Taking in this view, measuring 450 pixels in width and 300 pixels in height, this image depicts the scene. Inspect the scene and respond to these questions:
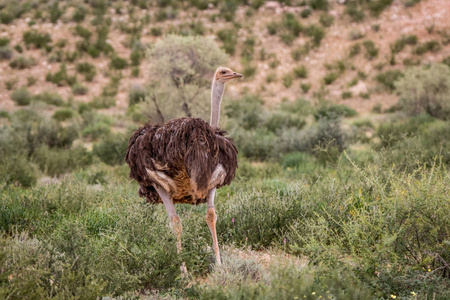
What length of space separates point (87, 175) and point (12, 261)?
5.77 metres

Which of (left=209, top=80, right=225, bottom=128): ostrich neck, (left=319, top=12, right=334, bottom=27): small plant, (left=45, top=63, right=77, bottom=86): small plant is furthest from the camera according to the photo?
(left=319, top=12, right=334, bottom=27): small plant

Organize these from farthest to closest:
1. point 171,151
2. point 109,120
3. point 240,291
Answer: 1. point 109,120
2. point 171,151
3. point 240,291

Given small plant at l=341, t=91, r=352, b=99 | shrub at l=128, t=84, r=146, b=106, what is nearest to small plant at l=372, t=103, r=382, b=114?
small plant at l=341, t=91, r=352, b=99

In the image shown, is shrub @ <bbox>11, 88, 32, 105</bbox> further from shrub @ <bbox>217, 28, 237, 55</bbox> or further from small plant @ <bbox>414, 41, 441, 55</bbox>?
small plant @ <bbox>414, 41, 441, 55</bbox>

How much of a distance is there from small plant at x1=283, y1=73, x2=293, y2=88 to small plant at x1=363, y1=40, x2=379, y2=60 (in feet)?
13.9

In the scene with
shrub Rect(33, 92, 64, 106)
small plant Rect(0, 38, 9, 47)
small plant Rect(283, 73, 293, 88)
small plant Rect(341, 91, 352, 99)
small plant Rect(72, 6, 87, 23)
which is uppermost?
small plant Rect(72, 6, 87, 23)

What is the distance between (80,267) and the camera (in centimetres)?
379

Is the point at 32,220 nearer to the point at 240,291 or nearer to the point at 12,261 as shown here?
the point at 12,261

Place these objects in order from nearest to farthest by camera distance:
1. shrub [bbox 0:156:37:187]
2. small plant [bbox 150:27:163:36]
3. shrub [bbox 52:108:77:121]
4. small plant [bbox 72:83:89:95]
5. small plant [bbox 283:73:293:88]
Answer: shrub [bbox 0:156:37:187]
shrub [bbox 52:108:77:121]
small plant [bbox 72:83:89:95]
small plant [bbox 283:73:293:88]
small plant [bbox 150:27:163:36]

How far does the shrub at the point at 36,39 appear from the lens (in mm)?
26266

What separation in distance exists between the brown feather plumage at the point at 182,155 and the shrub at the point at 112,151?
7818 millimetres

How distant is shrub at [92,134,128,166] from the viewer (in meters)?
12.1

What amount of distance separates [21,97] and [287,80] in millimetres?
12502

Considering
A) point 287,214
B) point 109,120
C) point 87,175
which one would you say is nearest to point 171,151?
point 287,214
